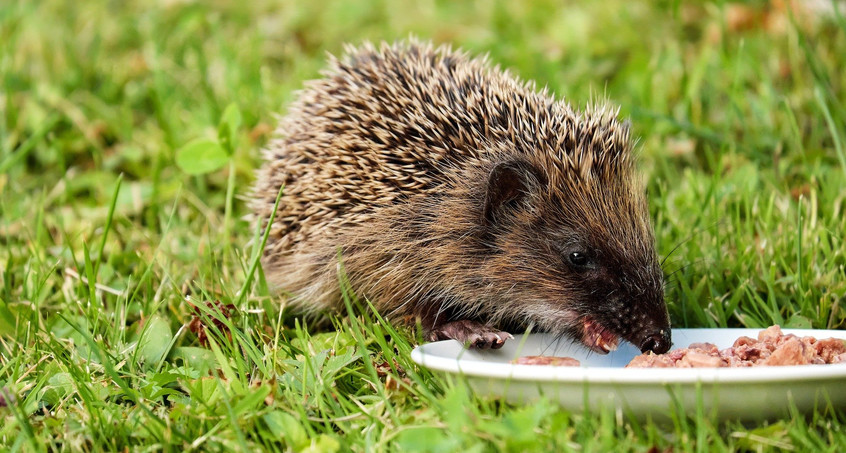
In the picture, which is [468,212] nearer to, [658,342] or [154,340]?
[658,342]

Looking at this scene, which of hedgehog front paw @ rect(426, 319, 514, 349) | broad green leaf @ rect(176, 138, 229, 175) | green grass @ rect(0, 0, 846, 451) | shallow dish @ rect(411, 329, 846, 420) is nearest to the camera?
shallow dish @ rect(411, 329, 846, 420)

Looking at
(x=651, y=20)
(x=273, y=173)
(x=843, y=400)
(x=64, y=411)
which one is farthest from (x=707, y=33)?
(x=64, y=411)

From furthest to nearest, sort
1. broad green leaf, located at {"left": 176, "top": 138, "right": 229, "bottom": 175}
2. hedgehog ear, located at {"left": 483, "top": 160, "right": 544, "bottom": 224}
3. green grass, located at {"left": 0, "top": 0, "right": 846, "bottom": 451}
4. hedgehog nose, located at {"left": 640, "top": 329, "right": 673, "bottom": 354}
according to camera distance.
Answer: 1. broad green leaf, located at {"left": 176, "top": 138, "right": 229, "bottom": 175}
2. hedgehog ear, located at {"left": 483, "top": 160, "right": 544, "bottom": 224}
3. hedgehog nose, located at {"left": 640, "top": 329, "right": 673, "bottom": 354}
4. green grass, located at {"left": 0, "top": 0, "right": 846, "bottom": 451}

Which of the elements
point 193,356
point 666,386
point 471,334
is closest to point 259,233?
point 193,356

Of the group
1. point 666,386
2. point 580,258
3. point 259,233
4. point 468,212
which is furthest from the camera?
point 259,233

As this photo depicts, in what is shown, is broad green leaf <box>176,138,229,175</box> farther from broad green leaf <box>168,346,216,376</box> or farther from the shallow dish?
the shallow dish

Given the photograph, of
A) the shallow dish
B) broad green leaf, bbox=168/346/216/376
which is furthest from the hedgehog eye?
broad green leaf, bbox=168/346/216/376

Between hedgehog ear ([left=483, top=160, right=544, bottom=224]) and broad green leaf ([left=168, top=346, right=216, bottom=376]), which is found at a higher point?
hedgehog ear ([left=483, top=160, right=544, bottom=224])

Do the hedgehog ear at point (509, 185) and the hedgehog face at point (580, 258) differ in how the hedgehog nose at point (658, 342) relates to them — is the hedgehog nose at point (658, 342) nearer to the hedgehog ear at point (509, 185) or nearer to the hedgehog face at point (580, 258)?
the hedgehog face at point (580, 258)

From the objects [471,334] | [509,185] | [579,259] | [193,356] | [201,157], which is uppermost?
[509,185]
